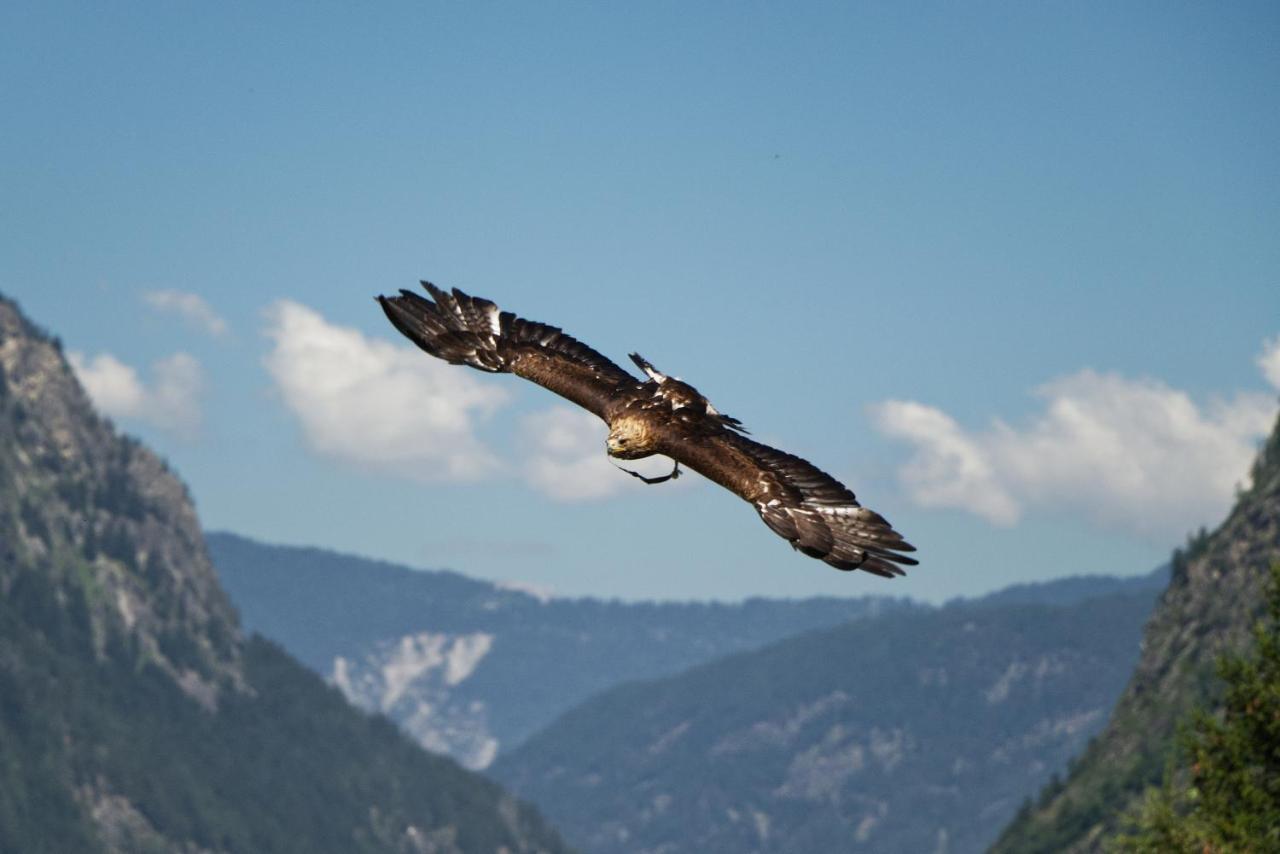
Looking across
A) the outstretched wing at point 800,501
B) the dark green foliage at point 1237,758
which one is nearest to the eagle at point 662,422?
the outstretched wing at point 800,501

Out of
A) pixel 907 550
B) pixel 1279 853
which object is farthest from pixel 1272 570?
pixel 907 550

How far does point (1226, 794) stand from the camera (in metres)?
Result: 65.9

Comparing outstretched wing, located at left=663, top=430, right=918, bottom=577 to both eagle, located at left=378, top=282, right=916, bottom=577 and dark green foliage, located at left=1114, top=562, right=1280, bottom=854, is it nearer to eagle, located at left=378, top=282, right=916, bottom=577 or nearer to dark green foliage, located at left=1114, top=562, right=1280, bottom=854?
eagle, located at left=378, top=282, right=916, bottom=577

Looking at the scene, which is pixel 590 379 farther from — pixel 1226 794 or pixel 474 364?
pixel 1226 794

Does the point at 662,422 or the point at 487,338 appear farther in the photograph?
the point at 487,338

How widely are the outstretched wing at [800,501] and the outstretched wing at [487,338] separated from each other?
552 cm

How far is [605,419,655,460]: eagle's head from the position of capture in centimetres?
3747

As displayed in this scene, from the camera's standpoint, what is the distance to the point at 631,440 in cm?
3762

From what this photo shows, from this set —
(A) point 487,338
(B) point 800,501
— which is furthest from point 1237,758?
(B) point 800,501

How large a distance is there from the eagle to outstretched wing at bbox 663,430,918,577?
17mm

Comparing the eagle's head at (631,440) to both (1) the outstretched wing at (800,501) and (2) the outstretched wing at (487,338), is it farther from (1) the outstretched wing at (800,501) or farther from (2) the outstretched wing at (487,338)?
(2) the outstretched wing at (487,338)

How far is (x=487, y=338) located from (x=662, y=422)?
24.0 feet

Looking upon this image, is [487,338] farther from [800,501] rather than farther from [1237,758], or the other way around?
[1237,758]

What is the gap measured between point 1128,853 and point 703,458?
3751cm
